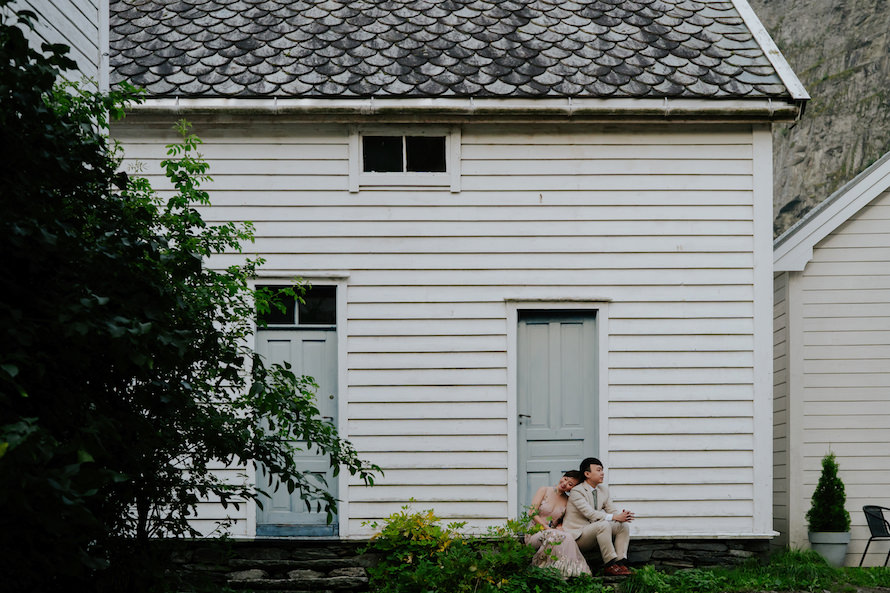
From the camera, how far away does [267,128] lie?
9430 mm

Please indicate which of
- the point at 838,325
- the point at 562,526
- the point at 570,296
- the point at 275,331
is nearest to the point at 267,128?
the point at 275,331

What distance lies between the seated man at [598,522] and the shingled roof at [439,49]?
3.61 meters

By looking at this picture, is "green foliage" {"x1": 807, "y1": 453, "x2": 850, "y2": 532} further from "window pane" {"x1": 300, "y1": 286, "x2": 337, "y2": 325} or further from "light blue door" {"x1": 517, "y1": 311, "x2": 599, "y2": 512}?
"window pane" {"x1": 300, "y1": 286, "x2": 337, "y2": 325}

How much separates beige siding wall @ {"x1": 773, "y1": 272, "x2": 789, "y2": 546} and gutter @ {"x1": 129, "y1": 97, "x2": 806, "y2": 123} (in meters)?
2.29

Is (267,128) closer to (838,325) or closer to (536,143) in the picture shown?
(536,143)

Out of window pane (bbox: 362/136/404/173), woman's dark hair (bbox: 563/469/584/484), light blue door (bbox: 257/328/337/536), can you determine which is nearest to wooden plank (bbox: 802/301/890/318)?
woman's dark hair (bbox: 563/469/584/484)

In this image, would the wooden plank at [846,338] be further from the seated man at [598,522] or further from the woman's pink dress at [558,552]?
the woman's pink dress at [558,552]

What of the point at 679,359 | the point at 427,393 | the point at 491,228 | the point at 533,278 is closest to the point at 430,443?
the point at 427,393

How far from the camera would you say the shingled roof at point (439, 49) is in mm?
9281

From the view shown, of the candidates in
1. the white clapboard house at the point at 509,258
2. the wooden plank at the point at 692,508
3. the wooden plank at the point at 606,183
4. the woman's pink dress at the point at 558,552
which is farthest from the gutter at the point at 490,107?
the woman's pink dress at the point at 558,552

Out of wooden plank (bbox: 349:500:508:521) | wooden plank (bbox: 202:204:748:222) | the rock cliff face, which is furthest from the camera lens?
the rock cliff face

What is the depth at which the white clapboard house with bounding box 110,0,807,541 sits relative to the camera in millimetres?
9211

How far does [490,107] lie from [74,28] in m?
3.85

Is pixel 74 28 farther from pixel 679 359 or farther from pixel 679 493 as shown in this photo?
pixel 679 493
